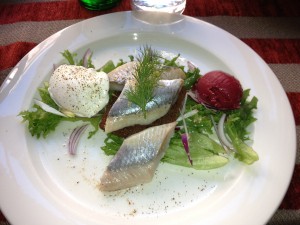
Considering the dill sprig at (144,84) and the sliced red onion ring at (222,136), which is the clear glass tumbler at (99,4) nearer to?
the dill sprig at (144,84)

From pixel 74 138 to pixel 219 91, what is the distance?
2.71ft

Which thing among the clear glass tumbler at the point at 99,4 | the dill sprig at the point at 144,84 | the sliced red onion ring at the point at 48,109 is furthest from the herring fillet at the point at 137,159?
the clear glass tumbler at the point at 99,4

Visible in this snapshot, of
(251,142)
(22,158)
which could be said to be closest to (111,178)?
(22,158)

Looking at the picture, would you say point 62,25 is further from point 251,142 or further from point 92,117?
point 251,142

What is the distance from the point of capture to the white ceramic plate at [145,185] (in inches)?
64.2

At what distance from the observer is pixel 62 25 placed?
2.61 meters

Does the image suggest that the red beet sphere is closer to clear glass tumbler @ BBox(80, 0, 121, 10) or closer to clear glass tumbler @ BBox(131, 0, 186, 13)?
clear glass tumbler @ BBox(131, 0, 186, 13)

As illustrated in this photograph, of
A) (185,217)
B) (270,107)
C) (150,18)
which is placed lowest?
(185,217)

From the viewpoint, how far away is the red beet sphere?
2.00 meters

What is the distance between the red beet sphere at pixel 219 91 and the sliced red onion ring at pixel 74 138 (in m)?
0.68

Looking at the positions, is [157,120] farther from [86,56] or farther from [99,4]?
[99,4]

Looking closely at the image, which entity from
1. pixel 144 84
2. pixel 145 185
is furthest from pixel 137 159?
pixel 144 84

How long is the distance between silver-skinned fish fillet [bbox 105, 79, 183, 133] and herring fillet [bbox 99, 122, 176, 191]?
12cm

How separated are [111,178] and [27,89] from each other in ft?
2.50
